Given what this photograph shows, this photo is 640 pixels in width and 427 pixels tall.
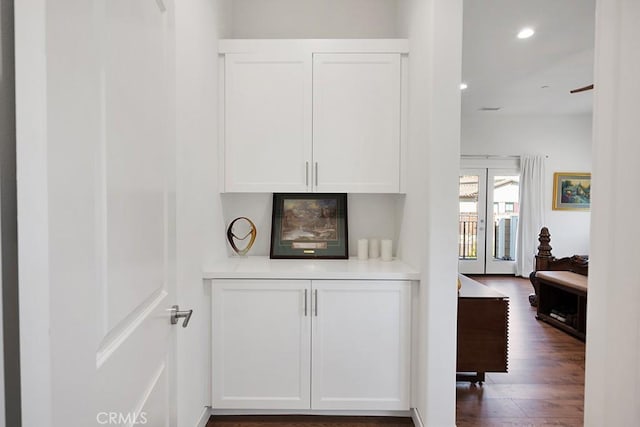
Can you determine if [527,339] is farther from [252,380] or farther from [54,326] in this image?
[54,326]

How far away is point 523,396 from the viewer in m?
2.77

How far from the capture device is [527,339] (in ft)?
12.8

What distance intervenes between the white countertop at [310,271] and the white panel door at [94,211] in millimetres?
1034

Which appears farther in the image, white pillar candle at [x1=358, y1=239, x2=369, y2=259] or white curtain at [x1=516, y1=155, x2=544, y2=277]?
white curtain at [x1=516, y1=155, x2=544, y2=277]

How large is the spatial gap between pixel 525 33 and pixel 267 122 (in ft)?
8.56

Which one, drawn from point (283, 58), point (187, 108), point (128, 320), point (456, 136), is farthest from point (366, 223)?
point (128, 320)

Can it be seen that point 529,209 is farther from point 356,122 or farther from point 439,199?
point 439,199

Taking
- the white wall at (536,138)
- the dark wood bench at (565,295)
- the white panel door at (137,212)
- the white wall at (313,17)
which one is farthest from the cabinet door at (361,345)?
the white wall at (536,138)

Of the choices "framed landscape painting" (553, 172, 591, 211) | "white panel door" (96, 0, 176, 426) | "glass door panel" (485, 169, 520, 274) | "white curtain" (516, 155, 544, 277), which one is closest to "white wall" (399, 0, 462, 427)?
"white panel door" (96, 0, 176, 426)

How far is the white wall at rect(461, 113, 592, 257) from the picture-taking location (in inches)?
281

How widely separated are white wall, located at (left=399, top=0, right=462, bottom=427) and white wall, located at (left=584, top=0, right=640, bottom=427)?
3.12 feet

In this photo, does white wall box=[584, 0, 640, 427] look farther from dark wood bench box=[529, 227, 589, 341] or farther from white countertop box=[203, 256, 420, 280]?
dark wood bench box=[529, 227, 589, 341]

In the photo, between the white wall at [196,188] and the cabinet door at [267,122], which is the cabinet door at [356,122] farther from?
the white wall at [196,188]

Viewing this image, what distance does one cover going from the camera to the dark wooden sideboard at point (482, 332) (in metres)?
2.71
